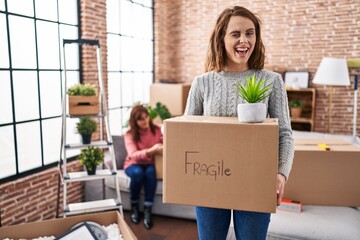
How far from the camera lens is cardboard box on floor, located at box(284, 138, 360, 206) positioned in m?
2.36

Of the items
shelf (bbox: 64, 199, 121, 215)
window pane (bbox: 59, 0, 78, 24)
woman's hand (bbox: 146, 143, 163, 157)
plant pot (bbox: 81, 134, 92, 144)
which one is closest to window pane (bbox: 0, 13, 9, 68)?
window pane (bbox: 59, 0, 78, 24)

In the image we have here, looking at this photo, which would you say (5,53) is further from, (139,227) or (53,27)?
(139,227)

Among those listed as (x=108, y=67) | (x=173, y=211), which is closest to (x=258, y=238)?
(x=173, y=211)

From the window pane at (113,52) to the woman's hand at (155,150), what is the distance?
5.21 ft

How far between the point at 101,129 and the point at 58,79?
65 cm

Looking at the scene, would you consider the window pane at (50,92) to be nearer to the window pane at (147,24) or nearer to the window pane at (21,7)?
the window pane at (21,7)

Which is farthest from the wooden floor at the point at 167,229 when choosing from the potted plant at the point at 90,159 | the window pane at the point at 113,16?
the window pane at the point at 113,16

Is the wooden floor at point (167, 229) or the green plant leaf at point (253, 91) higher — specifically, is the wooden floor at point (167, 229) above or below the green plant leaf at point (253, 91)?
below

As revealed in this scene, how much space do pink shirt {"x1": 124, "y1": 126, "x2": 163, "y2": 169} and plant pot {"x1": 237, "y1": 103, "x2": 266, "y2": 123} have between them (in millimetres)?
2206

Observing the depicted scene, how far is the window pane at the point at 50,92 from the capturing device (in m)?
3.39

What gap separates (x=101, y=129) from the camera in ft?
12.2

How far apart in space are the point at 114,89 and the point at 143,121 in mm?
1350

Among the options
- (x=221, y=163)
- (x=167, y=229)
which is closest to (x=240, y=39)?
(x=221, y=163)

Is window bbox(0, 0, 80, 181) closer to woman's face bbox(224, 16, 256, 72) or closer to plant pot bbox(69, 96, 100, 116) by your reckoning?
plant pot bbox(69, 96, 100, 116)
